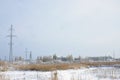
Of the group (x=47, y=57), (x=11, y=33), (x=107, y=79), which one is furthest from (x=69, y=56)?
(x=107, y=79)

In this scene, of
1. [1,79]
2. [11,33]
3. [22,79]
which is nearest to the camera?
[1,79]

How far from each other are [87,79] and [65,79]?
2.22 meters

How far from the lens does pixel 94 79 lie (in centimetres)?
2372

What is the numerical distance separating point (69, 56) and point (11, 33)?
64.8 m

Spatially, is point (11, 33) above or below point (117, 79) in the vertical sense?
above

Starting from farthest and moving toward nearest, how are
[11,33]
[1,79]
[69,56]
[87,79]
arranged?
[69,56], [11,33], [87,79], [1,79]

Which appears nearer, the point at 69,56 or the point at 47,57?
the point at 47,57

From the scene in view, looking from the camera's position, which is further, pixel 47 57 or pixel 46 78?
pixel 47 57

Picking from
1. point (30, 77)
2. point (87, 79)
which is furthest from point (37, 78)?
point (87, 79)

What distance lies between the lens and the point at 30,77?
21641mm

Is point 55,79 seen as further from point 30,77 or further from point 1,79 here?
point 30,77

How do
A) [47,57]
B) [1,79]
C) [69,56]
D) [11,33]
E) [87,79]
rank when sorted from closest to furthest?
[1,79] → [87,79] → [11,33] → [47,57] → [69,56]

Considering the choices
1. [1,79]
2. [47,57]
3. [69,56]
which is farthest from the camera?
[69,56]

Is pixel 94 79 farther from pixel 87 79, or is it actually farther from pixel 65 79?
pixel 65 79
